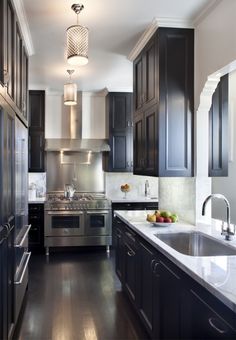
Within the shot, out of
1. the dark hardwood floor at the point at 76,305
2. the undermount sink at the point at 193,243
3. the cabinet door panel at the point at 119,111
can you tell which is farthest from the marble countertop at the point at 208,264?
the cabinet door panel at the point at 119,111

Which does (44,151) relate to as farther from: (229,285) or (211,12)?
(229,285)

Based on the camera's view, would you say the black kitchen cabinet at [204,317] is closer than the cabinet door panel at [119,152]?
Yes

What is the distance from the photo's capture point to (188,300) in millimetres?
1979

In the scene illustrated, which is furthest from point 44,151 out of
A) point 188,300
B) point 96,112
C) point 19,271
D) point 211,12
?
point 188,300

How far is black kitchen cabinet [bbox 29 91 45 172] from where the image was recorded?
6.31 m

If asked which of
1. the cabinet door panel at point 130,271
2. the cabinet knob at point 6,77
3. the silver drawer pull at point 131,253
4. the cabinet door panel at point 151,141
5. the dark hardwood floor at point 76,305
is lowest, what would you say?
the dark hardwood floor at point 76,305

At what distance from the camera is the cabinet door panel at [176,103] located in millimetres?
3361

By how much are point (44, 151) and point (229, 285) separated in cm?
520

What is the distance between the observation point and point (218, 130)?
11.1ft

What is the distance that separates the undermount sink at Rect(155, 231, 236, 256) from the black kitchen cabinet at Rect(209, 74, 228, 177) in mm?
689

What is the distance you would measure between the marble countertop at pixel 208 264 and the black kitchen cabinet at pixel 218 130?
1.84 ft

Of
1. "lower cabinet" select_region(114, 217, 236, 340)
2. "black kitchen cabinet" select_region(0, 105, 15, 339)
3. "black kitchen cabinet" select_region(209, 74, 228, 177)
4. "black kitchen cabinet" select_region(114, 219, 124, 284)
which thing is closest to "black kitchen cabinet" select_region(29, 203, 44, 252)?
"black kitchen cabinet" select_region(114, 219, 124, 284)

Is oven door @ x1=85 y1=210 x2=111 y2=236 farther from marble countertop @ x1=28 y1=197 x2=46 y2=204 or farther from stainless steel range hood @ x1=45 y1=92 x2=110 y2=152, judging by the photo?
stainless steel range hood @ x1=45 y1=92 x2=110 y2=152

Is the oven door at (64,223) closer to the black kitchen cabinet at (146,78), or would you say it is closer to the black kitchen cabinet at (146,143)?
the black kitchen cabinet at (146,143)
